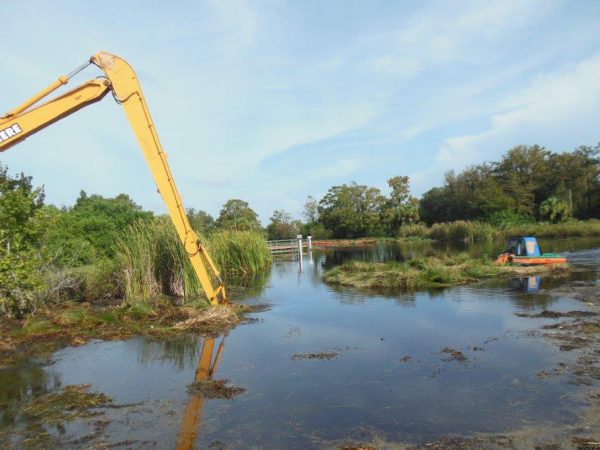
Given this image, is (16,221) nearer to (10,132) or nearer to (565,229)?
(10,132)

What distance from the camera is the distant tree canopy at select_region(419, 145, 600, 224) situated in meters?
54.4

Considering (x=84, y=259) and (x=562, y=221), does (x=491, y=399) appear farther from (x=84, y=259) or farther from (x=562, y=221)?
(x=562, y=221)

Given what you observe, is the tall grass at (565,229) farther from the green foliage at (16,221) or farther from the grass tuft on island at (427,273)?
the green foliage at (16,221)

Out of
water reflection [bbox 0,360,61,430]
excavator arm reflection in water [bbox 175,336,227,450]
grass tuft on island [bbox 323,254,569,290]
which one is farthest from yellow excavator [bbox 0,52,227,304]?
grass tuft on island [bbox 323,254,569,290]

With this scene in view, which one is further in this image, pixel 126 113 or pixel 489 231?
pixel 489 231

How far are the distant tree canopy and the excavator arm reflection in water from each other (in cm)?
5148

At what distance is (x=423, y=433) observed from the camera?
5746 mm

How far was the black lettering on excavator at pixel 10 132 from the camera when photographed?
1098 cm

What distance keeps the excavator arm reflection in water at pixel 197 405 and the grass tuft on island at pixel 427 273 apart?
957 centimetres

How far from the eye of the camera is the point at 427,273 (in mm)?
18984

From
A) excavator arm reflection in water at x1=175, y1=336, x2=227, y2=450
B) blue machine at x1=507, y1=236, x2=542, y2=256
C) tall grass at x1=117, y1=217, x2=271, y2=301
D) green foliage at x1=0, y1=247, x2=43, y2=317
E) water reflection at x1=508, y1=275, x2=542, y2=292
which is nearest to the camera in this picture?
excavator arm reflection in water at x1=175, y1=336, x2=227, y2=450

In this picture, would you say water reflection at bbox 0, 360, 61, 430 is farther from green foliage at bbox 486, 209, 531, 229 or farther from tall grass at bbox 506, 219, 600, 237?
green foliage at bbox 486, 209, 531, 229

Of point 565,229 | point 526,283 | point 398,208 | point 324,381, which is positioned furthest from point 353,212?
point 324,381

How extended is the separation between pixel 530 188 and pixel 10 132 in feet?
194
